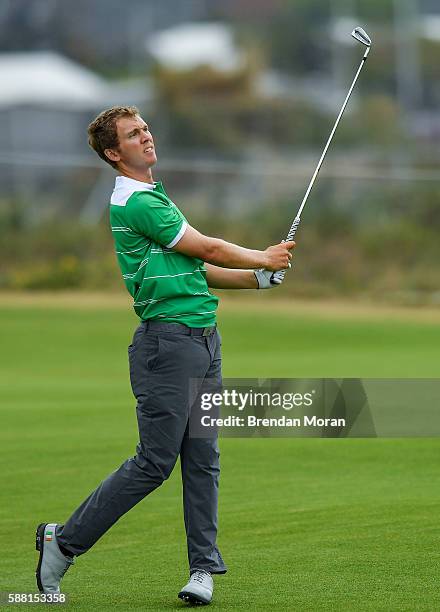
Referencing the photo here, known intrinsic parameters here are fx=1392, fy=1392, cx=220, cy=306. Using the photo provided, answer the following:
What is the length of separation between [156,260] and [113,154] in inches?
21.0

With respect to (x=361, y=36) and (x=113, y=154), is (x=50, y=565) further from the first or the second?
(x=361, y=36)

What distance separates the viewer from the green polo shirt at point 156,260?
5.77 m

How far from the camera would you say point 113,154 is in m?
6.00

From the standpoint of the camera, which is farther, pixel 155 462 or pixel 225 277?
pixel 225 277

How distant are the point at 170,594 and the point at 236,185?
34.5 m

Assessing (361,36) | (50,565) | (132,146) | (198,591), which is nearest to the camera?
(198,591)

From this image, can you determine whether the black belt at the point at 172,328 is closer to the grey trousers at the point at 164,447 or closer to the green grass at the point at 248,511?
the grey trousers at the point at 164,447

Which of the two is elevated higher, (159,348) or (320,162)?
(320,162)

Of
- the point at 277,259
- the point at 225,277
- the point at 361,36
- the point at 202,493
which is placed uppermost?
the point at 361,36

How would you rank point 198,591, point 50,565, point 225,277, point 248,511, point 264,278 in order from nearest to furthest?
point 198,591
point 50,565
point 264,278
point 225,277
point 248,511

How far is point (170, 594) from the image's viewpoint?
237 inches

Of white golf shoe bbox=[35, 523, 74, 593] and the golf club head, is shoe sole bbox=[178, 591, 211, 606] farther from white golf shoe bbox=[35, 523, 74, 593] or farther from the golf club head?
the golf club head

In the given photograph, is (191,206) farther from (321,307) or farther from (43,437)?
(43,437)

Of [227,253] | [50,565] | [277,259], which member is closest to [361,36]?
[277,259]
